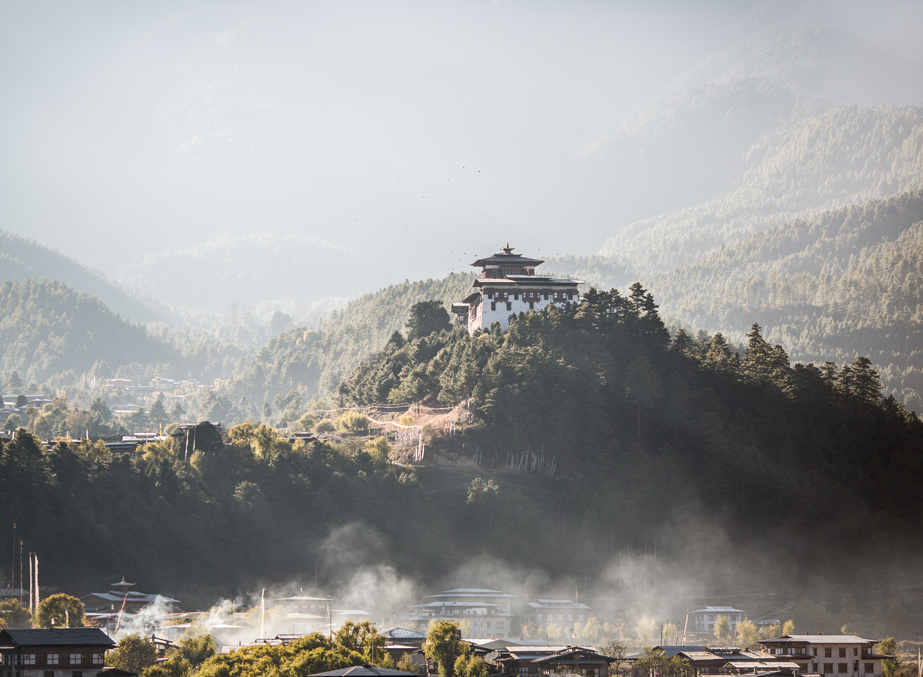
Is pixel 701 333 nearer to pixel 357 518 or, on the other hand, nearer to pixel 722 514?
pixel 722 514

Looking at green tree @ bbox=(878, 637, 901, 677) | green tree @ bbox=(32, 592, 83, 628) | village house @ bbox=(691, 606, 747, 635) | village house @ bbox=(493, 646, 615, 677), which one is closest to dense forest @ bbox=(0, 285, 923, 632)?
village house @ bbox=(691, 606, 747, 635)

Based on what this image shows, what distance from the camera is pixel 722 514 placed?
403ft

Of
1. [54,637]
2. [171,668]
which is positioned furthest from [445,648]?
[54,637]

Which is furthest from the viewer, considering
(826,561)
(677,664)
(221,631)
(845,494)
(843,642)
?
(845,494)

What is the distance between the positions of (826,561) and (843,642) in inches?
1354

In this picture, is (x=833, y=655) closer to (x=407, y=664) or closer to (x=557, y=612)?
(x=557, y=612)

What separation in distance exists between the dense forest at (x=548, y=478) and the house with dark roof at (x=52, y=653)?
38594mm

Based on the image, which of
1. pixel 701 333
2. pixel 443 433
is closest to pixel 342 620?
pixel 443 433

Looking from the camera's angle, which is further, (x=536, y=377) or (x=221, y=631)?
(x=536, y=377)

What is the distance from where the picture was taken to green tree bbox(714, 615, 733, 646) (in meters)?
101

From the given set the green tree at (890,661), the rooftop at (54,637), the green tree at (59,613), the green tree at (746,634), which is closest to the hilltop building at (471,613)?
the green tree at (746,634)

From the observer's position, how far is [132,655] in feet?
235

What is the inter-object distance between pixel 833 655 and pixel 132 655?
4534 cm

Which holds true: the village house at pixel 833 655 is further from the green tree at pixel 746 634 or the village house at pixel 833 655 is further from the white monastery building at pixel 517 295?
the white monastery building at pixel 517 295
